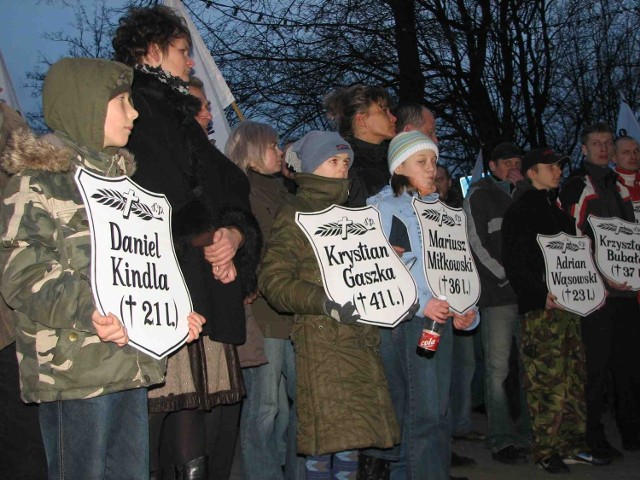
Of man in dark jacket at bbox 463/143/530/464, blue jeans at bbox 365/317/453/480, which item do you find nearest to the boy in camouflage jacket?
blue jeans at bbox 365/317/453/480

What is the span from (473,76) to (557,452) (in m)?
9.41

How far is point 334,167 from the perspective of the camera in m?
4.84

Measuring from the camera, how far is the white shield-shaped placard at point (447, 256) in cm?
493

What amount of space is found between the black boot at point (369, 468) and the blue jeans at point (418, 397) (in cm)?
3

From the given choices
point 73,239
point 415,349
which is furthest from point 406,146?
point 73,239

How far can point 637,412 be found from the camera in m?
7.00

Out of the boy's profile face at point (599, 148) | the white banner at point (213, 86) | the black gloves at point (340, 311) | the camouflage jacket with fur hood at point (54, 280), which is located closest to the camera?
the camouflage jacket with fur hood at point (54, 280)

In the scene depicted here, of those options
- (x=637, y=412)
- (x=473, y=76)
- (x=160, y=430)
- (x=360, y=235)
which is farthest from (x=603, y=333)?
A: (x=473, y=76)

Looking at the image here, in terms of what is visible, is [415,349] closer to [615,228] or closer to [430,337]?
[430,337]

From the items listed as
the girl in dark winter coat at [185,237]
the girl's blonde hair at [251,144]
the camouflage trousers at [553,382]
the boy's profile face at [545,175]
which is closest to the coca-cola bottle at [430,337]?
the girl in dark winter coat at [185,237]

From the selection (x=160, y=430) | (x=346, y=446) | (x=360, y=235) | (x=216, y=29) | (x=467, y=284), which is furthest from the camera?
(x=216, y=29)

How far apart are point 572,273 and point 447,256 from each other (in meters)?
1.81

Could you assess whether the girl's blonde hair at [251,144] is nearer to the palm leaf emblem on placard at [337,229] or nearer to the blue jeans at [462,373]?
the palm leaf emblem on placard at [337,229]

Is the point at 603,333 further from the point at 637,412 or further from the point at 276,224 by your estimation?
the point at 276,224
